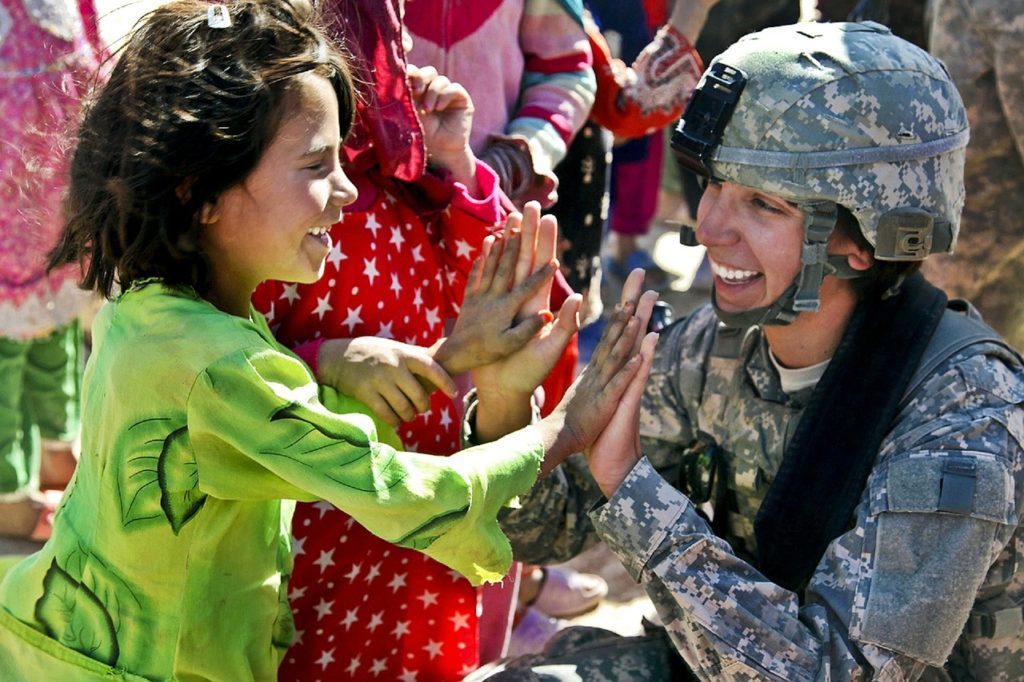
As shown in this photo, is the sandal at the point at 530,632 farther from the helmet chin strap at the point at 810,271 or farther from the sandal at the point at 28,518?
the sandal at the point at 28,518

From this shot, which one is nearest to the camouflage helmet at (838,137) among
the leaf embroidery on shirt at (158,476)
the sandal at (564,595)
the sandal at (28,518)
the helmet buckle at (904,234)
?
the helmet buckle at (904,234)

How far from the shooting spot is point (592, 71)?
11.0ft

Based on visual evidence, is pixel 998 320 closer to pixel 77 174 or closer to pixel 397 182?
pixel 397 182

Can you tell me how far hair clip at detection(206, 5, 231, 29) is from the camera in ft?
6.99

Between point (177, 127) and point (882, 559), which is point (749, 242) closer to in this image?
point (882, 559)

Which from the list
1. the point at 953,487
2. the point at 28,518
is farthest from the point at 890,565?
the point at 28,518

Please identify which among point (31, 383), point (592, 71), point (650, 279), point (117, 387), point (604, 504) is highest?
point (592, 71)

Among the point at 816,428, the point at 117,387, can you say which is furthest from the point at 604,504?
the point at 117,387

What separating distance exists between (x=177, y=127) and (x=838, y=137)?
4.39 feet

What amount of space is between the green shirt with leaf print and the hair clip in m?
0.46

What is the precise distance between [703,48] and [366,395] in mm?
4361

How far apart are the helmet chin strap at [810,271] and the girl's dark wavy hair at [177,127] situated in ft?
3.55

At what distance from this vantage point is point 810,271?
8.77ft

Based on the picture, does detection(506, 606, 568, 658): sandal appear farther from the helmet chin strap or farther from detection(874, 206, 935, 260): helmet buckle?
detection(874, 206, 935, 260): helmet buckle
